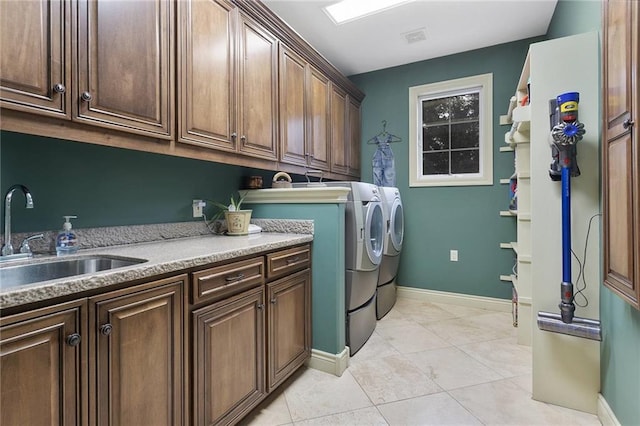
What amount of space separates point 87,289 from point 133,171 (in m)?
0.99

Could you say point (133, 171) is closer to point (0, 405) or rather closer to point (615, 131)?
point (0, 405)

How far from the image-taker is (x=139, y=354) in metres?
1.07

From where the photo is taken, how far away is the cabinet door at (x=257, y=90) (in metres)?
1.99

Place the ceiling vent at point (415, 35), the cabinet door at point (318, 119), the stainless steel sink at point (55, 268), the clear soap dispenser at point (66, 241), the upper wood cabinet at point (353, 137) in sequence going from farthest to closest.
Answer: the upper wood cabinet at point (353, 137) → the ceiling vent at point (415, 35) → the cabinet door at point (318, 119) → the clear soap dispenser at point (66, 241) → the stainless steel sink at point (55, 268)

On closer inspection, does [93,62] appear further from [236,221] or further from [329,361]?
[329,361]

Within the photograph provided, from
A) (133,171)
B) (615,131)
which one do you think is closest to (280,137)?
(133,171)

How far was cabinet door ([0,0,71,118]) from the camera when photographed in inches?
40.0

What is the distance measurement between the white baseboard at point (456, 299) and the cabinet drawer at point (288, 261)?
2.00 metres

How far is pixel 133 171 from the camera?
1734mm

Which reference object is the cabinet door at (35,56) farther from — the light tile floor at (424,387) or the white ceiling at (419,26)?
the white ceiling at (419,26)

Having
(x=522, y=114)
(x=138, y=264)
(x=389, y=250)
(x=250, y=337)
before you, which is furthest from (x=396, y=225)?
(x=138, y=264)

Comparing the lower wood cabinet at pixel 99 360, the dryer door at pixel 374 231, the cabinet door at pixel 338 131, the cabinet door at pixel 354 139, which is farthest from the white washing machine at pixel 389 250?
the lower wood cabinet at pixel 99 360

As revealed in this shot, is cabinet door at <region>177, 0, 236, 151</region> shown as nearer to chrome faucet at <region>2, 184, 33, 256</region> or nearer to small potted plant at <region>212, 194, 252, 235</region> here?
small potted plant at <region>212, 194, 252, 235</region>

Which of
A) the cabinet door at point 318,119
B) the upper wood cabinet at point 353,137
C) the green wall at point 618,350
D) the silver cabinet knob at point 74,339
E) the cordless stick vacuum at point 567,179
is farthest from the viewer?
the upper wood cabinet at point 353,137
